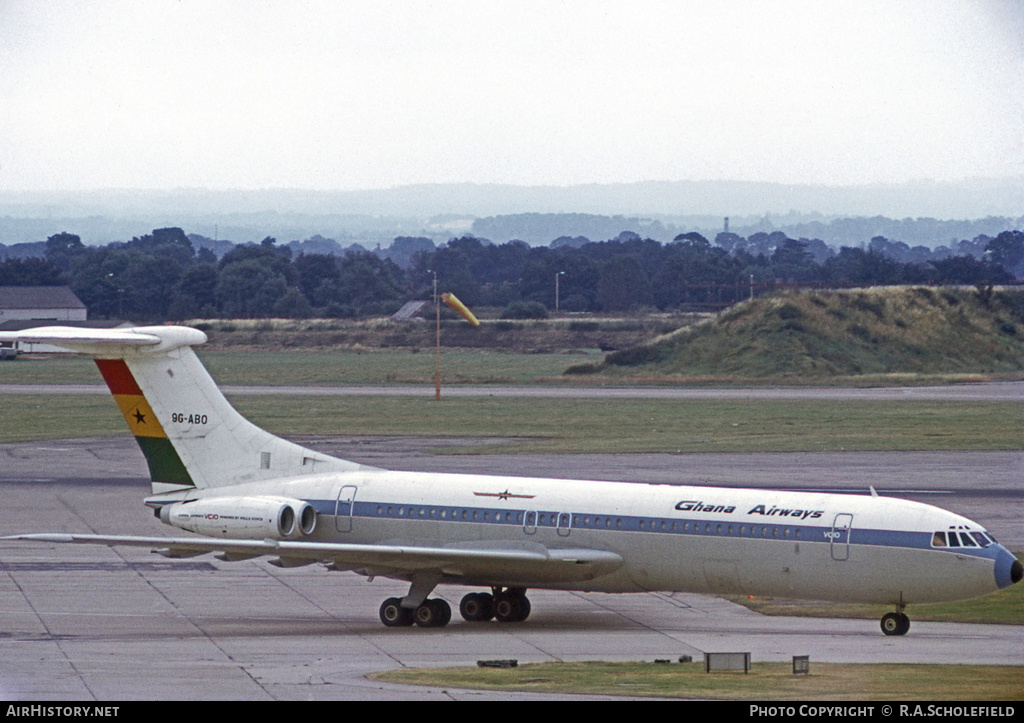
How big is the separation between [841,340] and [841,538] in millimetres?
81152

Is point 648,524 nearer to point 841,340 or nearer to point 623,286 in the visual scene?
point 841,340

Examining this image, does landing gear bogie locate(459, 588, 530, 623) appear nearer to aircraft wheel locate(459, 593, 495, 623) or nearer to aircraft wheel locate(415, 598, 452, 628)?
aircraft wheel locate(459, 593, 495, 623)

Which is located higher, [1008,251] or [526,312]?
[1008,251]

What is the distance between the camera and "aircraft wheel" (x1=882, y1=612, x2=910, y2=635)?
2812cm

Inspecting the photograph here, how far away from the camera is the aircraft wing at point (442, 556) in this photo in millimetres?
29250

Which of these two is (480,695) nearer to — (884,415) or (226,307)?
(884,415)

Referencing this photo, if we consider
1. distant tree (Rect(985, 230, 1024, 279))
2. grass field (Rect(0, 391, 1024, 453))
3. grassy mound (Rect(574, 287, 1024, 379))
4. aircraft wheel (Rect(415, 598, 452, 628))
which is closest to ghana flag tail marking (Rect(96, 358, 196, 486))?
aircraft wheel (Rect(415, 598, 452, 628))

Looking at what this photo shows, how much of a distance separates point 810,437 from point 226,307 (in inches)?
4291

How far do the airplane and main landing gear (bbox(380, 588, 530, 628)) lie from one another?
0.03 metres

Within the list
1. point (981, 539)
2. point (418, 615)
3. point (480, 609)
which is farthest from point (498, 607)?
point (981, 539)

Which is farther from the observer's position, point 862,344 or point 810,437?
point 862,344

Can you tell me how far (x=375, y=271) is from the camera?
7712 inches

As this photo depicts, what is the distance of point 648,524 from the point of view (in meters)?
29.3
